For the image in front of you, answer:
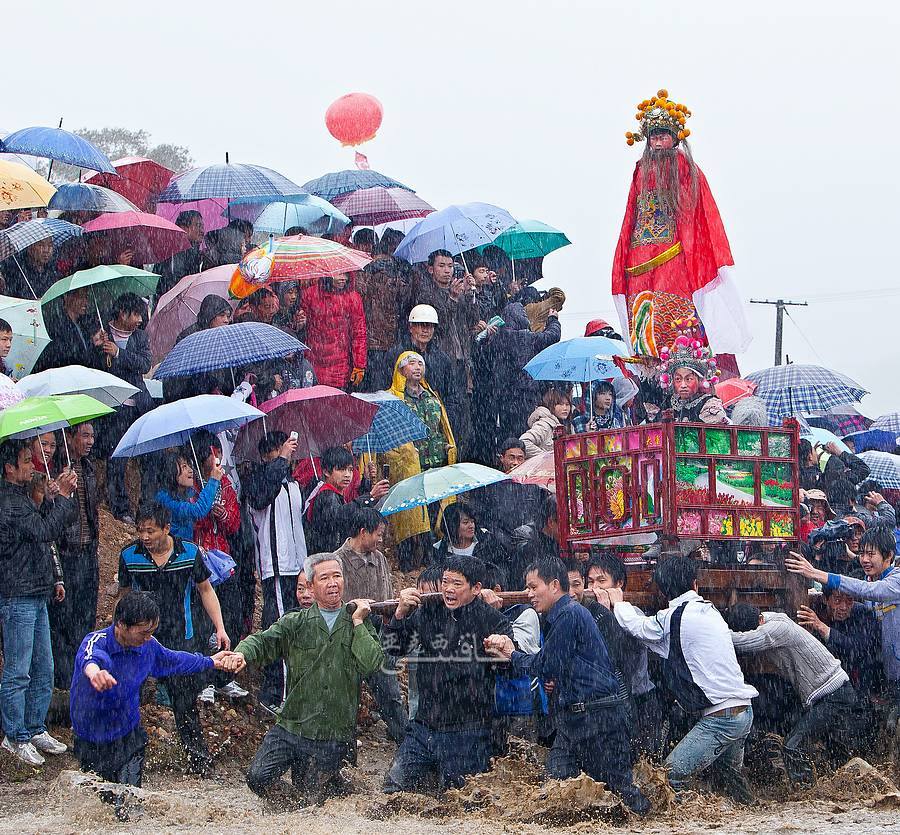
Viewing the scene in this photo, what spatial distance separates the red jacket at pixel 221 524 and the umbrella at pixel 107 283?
213 centimetres

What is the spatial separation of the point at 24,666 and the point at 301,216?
635cm

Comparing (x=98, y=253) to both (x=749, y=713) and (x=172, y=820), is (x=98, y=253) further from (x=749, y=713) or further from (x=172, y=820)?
(x=749, y=713)

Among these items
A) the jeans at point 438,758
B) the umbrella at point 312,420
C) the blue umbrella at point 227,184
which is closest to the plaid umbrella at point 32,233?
the blue umbrella at point 227,184

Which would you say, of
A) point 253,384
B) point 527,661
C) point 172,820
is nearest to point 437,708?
point 527,661

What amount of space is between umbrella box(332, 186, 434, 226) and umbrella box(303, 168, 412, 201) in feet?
0.31

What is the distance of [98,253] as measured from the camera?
11.6 m

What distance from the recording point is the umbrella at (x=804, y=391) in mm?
→ 14016

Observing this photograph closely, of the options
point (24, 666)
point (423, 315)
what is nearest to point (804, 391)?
point (423, 315)

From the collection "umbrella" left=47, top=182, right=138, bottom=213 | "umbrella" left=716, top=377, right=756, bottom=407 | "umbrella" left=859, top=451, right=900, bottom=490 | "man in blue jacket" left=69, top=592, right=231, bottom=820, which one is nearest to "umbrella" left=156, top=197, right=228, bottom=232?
"umbrella" left=47, top=182, right=138, bottom=213

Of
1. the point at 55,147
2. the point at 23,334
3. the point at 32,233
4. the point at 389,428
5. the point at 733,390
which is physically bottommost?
the point at 389,428

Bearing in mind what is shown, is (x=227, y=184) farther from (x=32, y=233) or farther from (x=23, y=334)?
(x=23, y=334)

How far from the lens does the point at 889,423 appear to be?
52.9 ft

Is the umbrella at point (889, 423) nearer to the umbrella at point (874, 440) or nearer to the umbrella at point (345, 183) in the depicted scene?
the umbrella at point (874, 440)

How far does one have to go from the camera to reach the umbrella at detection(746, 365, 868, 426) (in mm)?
14016
